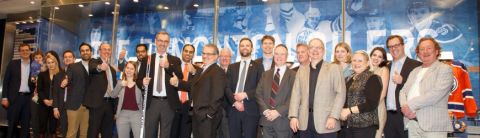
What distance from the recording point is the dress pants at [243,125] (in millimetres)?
4035

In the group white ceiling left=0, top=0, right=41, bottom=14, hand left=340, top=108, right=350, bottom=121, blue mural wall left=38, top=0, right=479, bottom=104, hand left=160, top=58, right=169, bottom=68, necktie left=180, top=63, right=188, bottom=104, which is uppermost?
white ceiling left=0, top=0, right=41, bottom=14

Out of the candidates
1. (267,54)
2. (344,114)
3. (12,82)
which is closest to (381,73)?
(344,114)

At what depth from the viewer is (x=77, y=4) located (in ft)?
25.3

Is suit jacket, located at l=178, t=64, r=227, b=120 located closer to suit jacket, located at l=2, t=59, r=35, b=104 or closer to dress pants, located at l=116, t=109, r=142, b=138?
dress pants, located at l=116, t=109, r=142, b=138

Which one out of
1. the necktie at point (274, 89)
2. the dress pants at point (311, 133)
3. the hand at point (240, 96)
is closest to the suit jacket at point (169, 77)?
the hand at point (240, 96)

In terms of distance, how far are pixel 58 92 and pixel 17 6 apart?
517 centimetres

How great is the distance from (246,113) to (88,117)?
89.8 inches

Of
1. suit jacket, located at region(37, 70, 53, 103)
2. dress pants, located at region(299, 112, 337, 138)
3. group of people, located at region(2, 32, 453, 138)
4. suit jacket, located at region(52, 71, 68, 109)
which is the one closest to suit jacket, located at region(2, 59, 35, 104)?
suit jacket, located at region(37, 70, 53, 103)

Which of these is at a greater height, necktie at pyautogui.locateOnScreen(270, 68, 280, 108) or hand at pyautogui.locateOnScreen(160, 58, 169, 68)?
hand at pyautogui.locateOnScreen(160, 58, 169, 68)

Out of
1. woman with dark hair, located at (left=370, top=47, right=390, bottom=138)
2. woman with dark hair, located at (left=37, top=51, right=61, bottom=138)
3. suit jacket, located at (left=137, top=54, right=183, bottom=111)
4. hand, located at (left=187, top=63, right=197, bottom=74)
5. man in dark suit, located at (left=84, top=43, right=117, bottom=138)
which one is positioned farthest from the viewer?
woman with dark hair, located at (left=37, top=51, right=61, bottom=138)

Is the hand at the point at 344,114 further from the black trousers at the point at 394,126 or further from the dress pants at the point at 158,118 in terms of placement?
the dress pants at the point at 158,118

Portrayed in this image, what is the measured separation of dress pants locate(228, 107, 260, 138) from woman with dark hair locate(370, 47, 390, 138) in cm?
117

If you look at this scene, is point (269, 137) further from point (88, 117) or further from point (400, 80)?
point (88, 117)

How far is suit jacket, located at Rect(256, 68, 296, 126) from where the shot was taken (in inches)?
152
